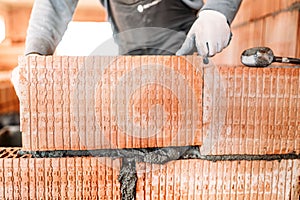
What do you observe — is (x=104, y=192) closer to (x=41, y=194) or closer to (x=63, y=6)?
(x=41, y=194)

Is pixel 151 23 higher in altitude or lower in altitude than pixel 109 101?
higher

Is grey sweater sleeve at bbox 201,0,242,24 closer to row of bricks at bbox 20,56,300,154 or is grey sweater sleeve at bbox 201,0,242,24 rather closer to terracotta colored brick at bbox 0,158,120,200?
row of bricks at bbox 20,56,300,154

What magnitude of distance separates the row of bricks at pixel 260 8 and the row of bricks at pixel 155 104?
654 mm

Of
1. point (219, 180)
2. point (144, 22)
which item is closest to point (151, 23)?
point (144, 22)

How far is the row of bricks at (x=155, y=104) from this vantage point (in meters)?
0.57

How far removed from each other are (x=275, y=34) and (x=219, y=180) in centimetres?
92

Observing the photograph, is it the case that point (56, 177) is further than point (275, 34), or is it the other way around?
point (275, 34)

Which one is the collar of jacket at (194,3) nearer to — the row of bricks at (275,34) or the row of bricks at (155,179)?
the row of bricks at (275,34)

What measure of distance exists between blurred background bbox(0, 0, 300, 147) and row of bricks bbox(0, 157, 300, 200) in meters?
0.25

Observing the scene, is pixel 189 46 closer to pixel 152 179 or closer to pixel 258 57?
pixel 258 57

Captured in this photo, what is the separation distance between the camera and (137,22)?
939 mm

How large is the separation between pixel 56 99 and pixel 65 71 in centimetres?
5

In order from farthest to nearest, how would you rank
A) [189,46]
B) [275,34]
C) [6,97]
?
[6,97] < [275,34] < [189,46]

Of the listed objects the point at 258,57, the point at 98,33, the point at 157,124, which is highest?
the point at 98,33
